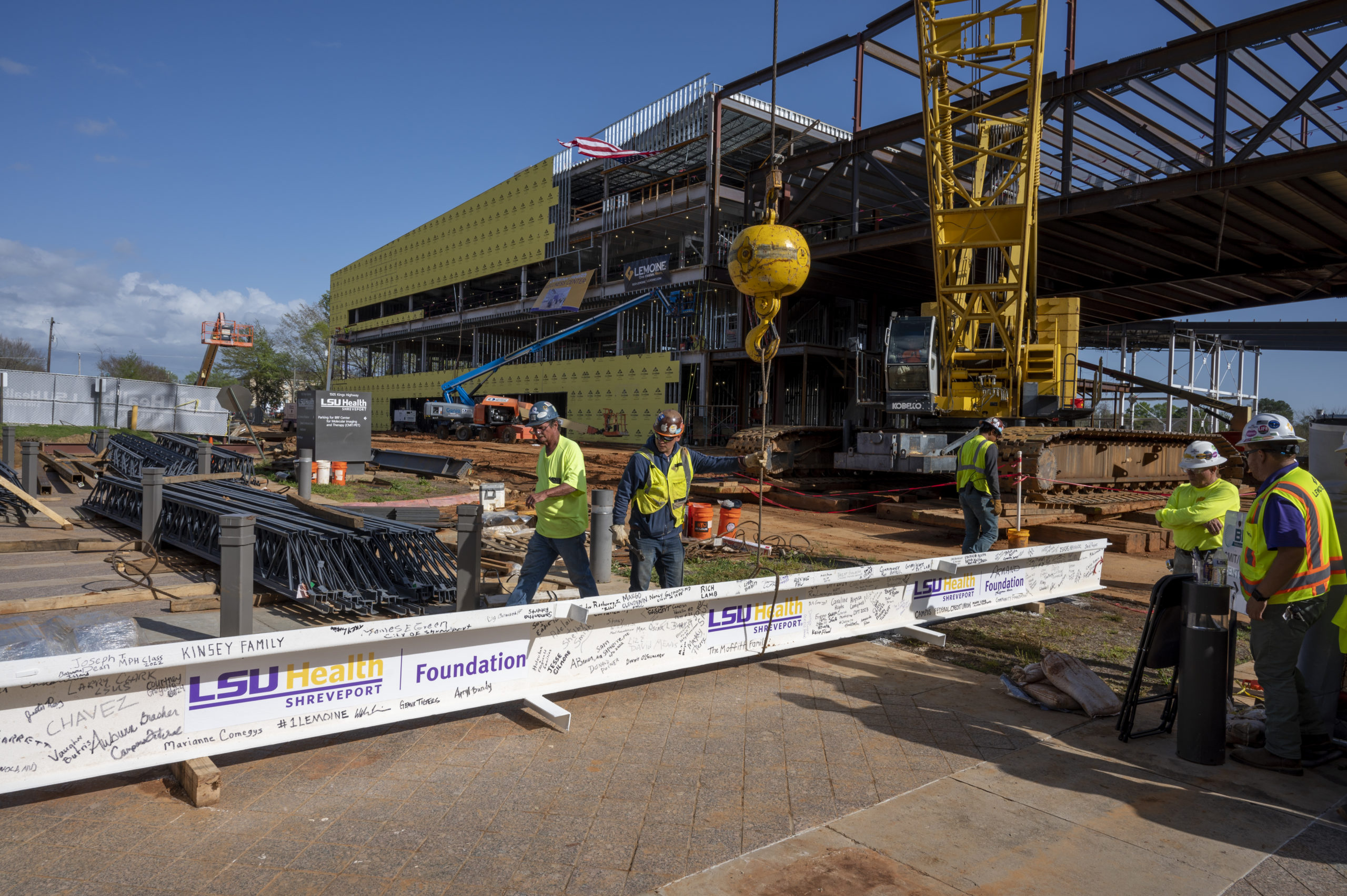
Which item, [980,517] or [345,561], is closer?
[345,561]

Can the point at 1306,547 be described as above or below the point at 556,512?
above

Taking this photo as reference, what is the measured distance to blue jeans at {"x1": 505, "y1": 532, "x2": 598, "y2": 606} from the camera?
20.1 feet

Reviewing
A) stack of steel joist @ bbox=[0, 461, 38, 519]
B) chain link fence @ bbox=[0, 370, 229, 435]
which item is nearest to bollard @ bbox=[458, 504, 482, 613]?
stack of steel joist @ bbox=[0, 461, 38, 519]

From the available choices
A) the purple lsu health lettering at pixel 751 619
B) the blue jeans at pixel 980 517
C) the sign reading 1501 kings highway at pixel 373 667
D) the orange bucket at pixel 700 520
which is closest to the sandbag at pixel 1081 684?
the sign reading 1501 kings highway at pixel 373 667

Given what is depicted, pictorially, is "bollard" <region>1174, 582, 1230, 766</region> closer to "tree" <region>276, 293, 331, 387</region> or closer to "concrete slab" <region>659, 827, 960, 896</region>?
"concrete slab" <region>659, 827, 960, 896</region>

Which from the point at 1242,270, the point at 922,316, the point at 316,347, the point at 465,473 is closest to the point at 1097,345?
the point at 1242,270

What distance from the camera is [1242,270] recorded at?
2409 centimetres

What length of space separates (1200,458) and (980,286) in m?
11.2

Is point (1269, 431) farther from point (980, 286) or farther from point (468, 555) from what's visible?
point (980, 286)

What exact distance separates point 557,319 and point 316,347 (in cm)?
5005

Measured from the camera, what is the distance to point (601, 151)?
37406mm

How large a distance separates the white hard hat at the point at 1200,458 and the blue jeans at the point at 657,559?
3.90 metres

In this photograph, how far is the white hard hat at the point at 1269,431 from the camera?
4.50 meters

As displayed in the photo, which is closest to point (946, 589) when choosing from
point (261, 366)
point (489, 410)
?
point (489, 410)
